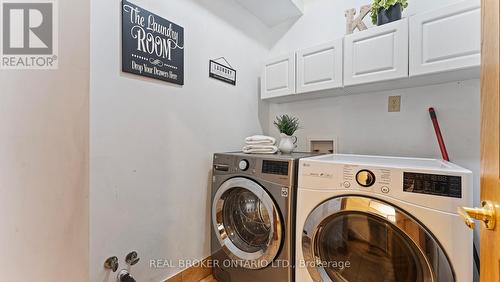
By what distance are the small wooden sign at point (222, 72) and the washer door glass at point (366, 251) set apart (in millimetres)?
1282

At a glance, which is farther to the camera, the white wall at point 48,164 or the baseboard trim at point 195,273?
the baseboard trim at point 195,273

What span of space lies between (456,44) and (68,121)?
6.63 ft

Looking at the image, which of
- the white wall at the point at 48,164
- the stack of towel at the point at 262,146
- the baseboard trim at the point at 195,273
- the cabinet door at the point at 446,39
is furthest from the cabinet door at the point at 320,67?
the baseboard trim at the point at 195,273

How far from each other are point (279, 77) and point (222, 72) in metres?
0.51

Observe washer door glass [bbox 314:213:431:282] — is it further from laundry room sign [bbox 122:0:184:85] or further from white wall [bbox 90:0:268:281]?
laundry room sign [bbox 122:0:184:85]

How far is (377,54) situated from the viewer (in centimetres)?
140

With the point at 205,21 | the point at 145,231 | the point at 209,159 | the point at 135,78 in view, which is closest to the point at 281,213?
the point at 209,159

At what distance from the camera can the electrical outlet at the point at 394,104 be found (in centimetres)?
162

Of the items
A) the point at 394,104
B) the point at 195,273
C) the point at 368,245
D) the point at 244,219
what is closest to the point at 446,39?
the point at 394,104

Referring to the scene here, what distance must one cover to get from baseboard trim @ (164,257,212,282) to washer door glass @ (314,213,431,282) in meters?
0.91

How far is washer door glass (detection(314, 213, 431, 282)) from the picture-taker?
0.91 m

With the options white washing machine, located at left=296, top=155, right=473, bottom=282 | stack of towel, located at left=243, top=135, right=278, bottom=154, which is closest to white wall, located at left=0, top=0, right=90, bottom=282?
stack of towel, located at left=243, top=135, right=278, bottom=154

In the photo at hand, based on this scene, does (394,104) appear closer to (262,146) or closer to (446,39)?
(446,39)

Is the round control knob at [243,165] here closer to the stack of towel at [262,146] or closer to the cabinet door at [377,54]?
the stack of towel at [262,146]
